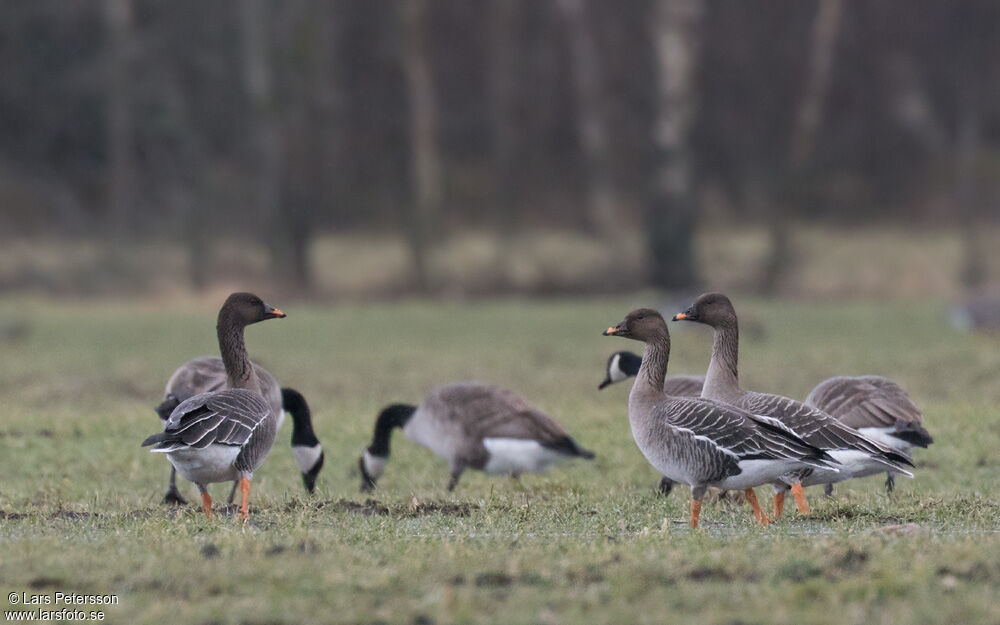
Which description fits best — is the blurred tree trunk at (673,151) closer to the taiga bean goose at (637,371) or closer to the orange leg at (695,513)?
the taiga bean goose at (637,371)

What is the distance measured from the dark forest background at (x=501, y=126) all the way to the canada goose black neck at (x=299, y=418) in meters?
21.6

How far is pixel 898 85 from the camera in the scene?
136ft

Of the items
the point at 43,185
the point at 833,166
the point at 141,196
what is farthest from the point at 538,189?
the point at 43,185

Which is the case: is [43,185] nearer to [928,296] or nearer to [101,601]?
[928,296]

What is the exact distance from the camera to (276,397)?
1064 centimetres

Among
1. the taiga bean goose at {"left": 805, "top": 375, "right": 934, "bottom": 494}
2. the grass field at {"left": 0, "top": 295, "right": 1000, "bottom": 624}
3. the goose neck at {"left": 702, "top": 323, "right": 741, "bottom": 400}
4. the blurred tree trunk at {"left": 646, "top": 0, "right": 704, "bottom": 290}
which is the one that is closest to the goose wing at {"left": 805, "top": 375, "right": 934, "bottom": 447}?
the taiga bean goose at {"left": 805, "top": 375, "right": 934, "bottom": 494}

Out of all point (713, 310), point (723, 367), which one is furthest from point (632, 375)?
point (723, 367)

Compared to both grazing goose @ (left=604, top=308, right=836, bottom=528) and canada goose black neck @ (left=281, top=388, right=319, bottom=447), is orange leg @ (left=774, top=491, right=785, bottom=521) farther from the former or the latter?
→ canada goose black neck @ (left=281, top=388, right=319, bottom=447)

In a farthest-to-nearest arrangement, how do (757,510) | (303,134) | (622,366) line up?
(303,134) < (622,366) < (757,510)

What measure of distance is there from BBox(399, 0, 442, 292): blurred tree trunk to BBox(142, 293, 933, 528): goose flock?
67.0 ft

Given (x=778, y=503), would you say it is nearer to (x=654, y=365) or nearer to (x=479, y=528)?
(x=654, y=365)

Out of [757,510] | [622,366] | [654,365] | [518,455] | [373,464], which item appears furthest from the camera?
[373,464]

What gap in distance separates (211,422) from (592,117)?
28.2 meters

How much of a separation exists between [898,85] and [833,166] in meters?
3.86
